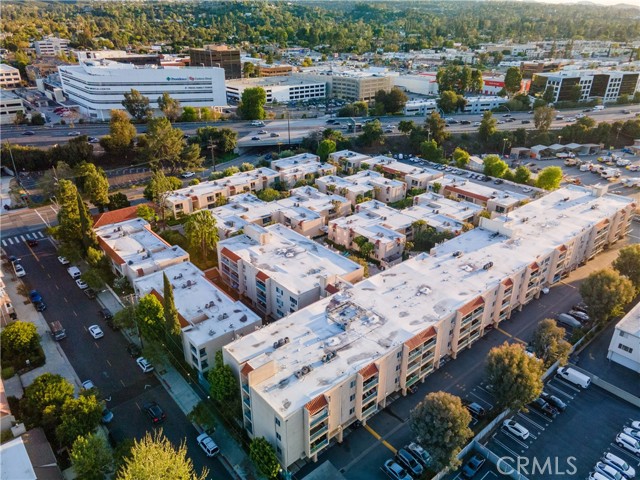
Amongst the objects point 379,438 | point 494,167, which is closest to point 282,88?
point 494,167

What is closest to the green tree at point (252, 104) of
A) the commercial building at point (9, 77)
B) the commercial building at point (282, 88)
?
the commercial building at point (282, 88)

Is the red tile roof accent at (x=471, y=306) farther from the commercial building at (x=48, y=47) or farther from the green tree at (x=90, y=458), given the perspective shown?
the commercial building at (x=48, y=47)

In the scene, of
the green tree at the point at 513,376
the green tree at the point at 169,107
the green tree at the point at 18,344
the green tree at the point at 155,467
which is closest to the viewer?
the green tree at the point at 155,467

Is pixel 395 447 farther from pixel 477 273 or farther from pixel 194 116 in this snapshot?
pixel 194 116

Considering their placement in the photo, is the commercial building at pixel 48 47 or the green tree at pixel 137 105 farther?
the commercial building at pixel 48 47

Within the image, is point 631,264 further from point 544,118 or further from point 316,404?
point 544,118

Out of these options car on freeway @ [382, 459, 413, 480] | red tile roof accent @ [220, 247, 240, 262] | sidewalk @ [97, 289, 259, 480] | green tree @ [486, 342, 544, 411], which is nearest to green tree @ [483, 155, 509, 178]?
green tree @ [486, 342, 544, 411]

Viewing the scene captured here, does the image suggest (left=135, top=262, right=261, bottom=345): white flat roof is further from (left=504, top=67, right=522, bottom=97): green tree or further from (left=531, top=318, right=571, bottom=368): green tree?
(left=504, top=67, right=522, bottom=97): green tree
